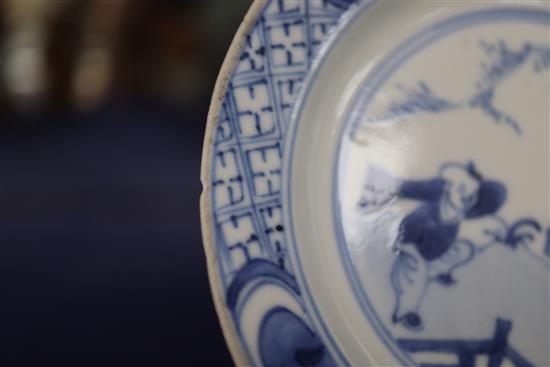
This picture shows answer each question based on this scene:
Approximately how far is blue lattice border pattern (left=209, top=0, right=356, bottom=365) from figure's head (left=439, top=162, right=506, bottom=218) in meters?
0.09

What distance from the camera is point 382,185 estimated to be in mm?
367

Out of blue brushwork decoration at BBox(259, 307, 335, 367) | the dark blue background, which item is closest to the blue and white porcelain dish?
blue brushwork decoration at BBox(259, 307, 335, 367)

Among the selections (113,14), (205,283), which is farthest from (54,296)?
(113,14)

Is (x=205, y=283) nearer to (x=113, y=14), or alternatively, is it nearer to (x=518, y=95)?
(x=518, y=95)

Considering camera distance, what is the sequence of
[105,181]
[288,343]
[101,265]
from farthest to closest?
1. [105,181]
2. [101,265]
3. [288,343]

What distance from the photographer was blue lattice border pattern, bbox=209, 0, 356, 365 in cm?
34

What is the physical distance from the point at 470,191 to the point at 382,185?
0.04 m

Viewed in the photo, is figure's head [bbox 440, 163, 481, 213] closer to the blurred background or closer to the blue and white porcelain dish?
the blue and white porcelain dish

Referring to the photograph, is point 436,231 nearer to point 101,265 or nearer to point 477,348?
point 477,348

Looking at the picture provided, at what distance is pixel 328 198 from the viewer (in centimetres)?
37

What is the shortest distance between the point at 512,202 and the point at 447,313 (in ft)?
0.20

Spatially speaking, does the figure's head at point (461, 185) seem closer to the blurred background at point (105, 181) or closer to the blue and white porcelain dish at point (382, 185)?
the blue and white porcelain dish at point (382, 185)

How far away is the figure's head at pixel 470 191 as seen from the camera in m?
0.35

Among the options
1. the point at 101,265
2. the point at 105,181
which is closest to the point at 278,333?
the point at 101,265
